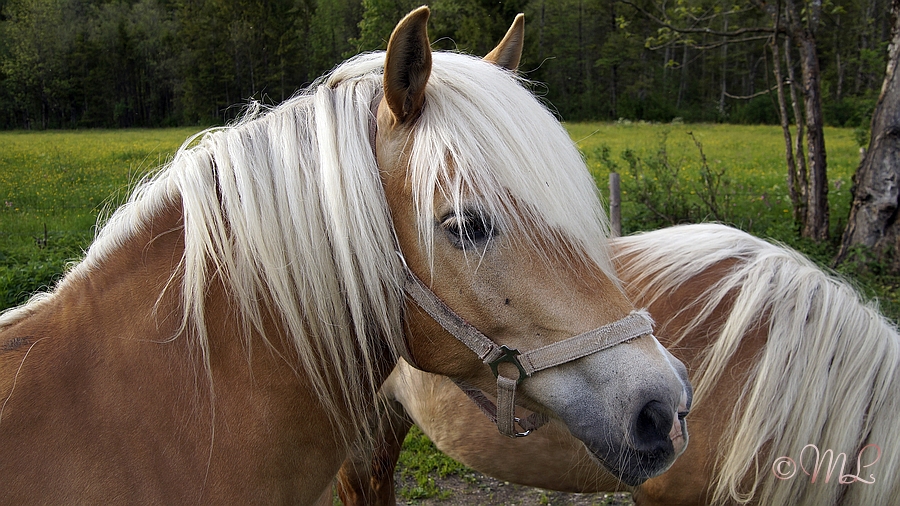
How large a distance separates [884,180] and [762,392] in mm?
4595

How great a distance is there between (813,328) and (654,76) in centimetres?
4408

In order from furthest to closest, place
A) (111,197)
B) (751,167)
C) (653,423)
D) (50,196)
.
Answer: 1. (751,167)
2. (50,196)
3. (111,197)
4. (653,423)

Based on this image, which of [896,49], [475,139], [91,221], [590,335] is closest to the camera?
[590,335]

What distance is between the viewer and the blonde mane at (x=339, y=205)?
1207mm

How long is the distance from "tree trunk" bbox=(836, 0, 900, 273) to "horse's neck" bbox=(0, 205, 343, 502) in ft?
19.2

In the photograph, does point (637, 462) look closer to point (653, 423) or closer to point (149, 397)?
point (653, 423)

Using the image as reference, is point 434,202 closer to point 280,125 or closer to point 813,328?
point 280,125

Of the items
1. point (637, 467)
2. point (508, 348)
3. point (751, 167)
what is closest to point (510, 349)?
point (508, 348)

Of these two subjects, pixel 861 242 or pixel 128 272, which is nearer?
pixel 128 272

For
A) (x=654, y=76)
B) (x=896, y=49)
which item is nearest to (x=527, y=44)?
(x=654, y=76)

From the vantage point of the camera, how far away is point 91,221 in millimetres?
6305

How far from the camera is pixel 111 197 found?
194 cm

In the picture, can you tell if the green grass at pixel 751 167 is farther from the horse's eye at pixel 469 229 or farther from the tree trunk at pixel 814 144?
the horse's eye at pixel 469 229

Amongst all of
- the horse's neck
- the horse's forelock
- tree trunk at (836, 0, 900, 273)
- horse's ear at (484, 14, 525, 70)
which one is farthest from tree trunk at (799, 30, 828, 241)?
the horse's neck
